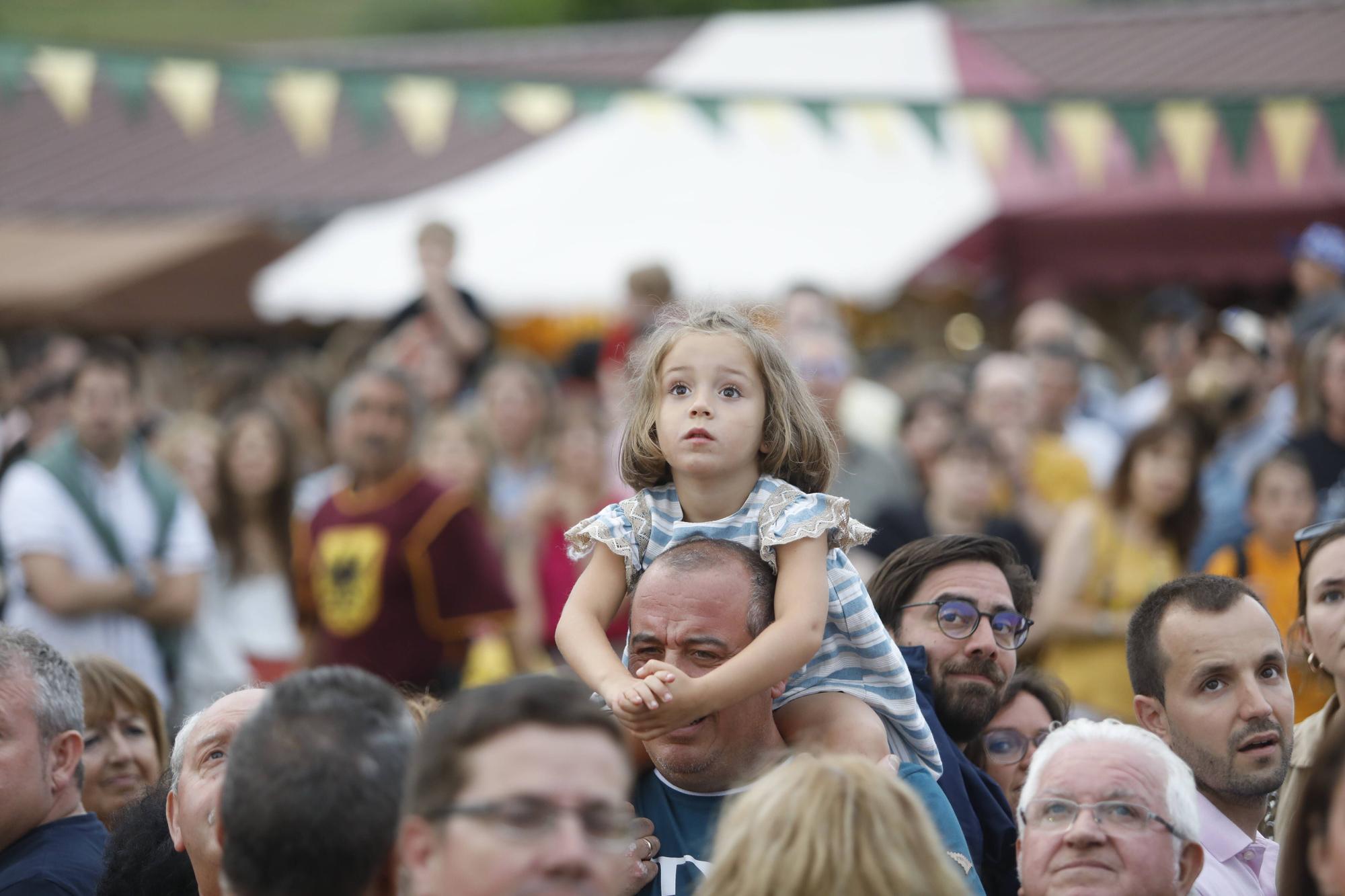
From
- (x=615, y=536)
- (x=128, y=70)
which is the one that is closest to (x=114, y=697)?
(x=615, y=536)

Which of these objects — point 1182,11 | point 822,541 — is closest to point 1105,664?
point 822,541

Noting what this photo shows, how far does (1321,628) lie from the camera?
3561mm

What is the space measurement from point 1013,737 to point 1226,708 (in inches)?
25.9

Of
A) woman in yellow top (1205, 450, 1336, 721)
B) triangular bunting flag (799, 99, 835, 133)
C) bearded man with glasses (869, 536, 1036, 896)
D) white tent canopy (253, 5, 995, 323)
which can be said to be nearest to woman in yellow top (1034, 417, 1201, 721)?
woman in yellow top (1205, 450, 1336, 721)

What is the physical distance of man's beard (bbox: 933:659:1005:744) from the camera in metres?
3.53

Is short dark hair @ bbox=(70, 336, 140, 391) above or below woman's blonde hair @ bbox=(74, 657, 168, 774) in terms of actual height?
above

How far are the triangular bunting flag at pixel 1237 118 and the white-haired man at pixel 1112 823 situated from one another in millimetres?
7440

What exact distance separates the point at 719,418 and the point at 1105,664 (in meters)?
3.28

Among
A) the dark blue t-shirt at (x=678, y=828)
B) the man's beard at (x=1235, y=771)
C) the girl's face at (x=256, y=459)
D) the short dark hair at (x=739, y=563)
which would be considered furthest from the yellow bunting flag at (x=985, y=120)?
the dark blue t-shirt at (x=678, y=828)

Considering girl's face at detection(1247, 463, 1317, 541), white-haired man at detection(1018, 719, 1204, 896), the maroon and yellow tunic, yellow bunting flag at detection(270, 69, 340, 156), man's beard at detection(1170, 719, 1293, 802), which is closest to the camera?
white-haired man at detection(1018, 719, 1204, 896)

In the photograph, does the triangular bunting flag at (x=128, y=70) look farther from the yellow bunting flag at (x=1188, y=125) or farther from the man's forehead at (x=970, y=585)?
the man's forehead at (x=970, y=585)

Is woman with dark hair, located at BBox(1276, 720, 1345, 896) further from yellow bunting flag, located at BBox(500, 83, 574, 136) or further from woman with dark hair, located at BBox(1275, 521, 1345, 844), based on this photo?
yellow bunting flag, located at BBox(500, 83, 574, 136)

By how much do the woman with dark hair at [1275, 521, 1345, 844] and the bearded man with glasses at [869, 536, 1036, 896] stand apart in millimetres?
652

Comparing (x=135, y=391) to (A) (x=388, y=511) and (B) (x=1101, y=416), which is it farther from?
(B) (x=1101, y=416)
